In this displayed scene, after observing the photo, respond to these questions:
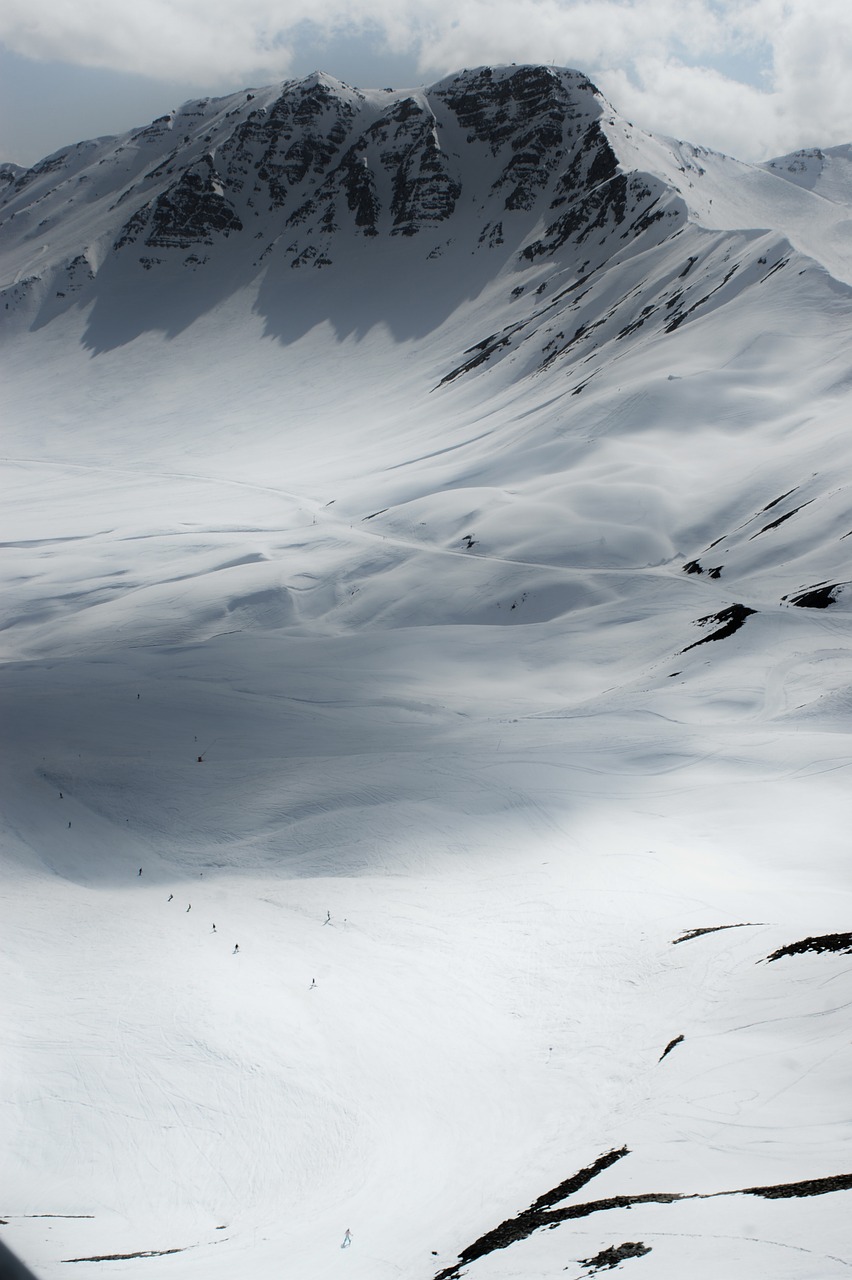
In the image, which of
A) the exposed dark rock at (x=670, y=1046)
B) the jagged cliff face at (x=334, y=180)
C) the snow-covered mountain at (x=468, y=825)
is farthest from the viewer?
the jagged cliff face at (x=334, y=180)

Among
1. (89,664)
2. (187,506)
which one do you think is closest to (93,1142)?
(89,664)

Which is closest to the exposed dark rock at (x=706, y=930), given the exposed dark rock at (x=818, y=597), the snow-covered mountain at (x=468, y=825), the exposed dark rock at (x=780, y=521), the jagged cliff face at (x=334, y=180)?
the snow-covered mountain at (x=468, y=825)

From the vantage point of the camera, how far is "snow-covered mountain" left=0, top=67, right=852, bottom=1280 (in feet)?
36.0

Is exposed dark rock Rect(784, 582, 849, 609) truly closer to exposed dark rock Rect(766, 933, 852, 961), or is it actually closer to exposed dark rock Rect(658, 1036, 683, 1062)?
exposed dark rock Rect(766, 933, 852, 961)

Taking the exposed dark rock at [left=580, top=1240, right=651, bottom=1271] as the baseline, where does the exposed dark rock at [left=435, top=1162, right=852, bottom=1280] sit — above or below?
below

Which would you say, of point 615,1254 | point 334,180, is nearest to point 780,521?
point 615,1254

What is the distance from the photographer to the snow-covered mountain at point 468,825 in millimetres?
10969

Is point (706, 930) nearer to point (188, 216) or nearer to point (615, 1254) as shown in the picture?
point (615, 1254)

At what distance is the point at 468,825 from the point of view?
2302 centimetres

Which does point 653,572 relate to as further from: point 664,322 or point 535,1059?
point 664,322

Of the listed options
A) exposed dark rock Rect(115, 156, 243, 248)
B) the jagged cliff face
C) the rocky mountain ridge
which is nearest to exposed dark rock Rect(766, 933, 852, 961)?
the rocky mountain ridge

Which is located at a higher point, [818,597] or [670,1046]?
[670,1046]

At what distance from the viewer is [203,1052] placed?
46.3 feet

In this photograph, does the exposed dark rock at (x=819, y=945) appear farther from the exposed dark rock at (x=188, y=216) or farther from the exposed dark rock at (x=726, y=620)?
the exposed dark rock at (x=188, y=216)
